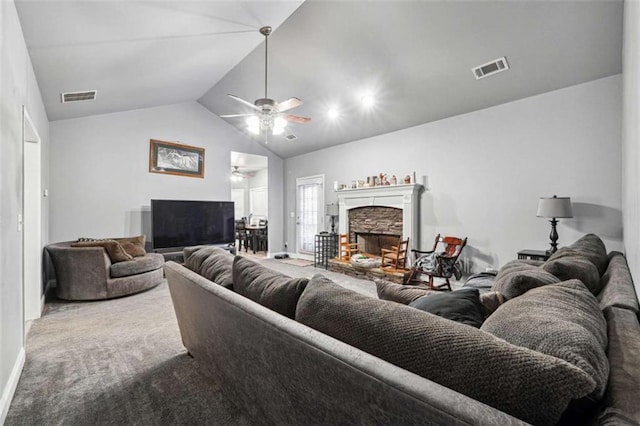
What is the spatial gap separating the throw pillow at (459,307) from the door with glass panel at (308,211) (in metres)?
5.85

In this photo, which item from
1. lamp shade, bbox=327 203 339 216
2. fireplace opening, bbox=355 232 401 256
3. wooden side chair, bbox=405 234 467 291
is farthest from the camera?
lamp shade, bbox=327 203 339 216

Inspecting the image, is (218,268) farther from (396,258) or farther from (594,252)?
(396,258)

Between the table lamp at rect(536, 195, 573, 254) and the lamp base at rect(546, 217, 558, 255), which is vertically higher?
the table lamp at rect(536, 195, 573, 254)

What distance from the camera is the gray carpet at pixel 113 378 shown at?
169 centimetres

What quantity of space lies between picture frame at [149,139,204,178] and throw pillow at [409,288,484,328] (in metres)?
5.80

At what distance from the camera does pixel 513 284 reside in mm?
1356

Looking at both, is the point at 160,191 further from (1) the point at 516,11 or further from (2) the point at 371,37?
(1) the point at 516,11

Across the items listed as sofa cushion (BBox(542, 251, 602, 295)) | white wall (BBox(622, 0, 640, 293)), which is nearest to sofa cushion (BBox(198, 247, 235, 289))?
sofa cushion (BBox(542, 251, 602, 295))

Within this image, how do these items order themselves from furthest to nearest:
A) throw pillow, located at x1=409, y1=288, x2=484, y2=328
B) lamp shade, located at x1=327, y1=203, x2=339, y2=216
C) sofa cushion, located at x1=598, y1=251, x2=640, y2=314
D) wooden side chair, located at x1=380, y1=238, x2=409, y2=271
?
lamp shade, located at x1=327, y1=203, x2=339, y2=216, wooden side chair, located at x1=380, y1=238, x2=409, y2=271, sofa cushion, located at x1=598, y1=251, x2=640, y2=314, throw pillow, located at x1=409, y1=288, x2=484, y2=328

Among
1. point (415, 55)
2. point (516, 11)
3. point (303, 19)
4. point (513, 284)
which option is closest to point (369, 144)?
point (415, 55)

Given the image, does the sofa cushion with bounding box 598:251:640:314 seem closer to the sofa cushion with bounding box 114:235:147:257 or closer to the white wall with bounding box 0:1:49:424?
the white wall with bounding box 0:1:49:424

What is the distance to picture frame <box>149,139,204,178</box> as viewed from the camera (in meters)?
5.68

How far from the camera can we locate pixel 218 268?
199 cm

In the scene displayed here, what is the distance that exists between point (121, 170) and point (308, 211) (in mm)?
3998
